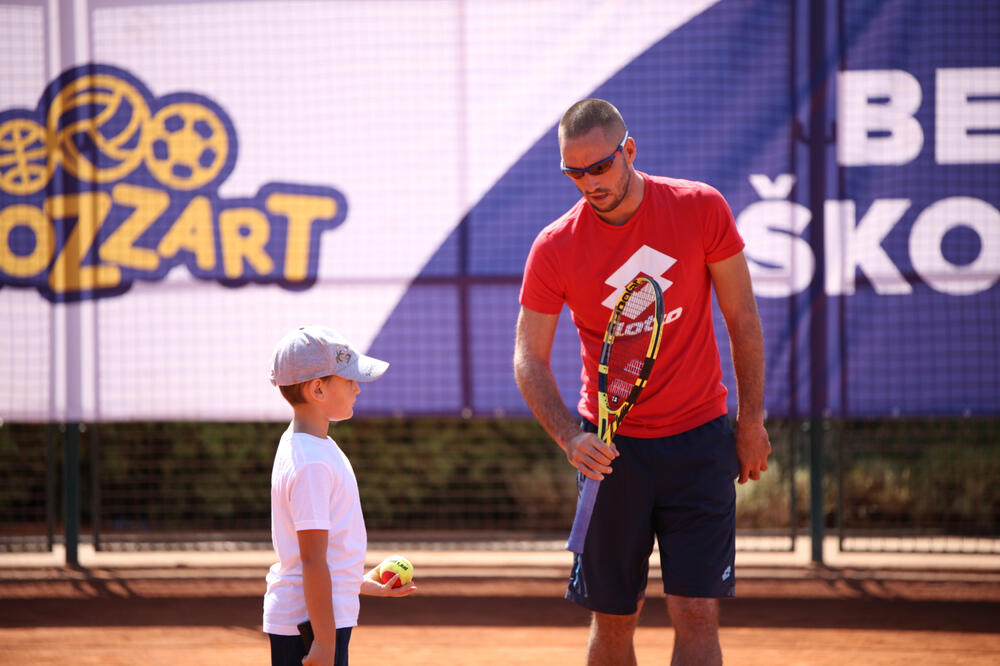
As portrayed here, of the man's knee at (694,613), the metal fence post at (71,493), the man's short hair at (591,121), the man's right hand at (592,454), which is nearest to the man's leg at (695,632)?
the man's knee at (694,613)

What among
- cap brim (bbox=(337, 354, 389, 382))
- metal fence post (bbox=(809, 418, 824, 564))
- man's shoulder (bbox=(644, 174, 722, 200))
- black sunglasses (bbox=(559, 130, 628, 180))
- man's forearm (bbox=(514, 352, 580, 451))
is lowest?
metal fence post (bbox=(809, 418, 824, 564))

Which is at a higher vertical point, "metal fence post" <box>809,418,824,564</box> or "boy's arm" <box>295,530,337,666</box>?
"boy's arm" <box>295,530,337,666</box>

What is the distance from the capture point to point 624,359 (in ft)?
10.7

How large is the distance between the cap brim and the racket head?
781mm

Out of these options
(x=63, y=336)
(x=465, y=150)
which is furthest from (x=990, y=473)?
(x=63, y=336)

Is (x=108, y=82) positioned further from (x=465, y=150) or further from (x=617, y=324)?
(x=617, y=324)

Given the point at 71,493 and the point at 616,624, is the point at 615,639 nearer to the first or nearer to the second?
the point at 616,624

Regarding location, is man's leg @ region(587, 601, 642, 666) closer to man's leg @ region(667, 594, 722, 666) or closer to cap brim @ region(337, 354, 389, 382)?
man's leg @ region(667, 594, 722, 666)

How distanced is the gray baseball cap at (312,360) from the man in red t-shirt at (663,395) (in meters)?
0.78

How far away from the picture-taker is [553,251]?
342 centimetres

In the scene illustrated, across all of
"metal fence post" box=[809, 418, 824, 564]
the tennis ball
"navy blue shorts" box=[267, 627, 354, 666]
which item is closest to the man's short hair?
the tennis ball

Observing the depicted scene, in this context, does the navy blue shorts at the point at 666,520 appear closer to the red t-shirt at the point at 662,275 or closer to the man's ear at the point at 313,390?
the red t-shirt at the point at 662,275

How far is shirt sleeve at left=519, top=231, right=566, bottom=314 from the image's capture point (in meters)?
3.43

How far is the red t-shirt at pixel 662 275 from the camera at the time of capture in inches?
130
